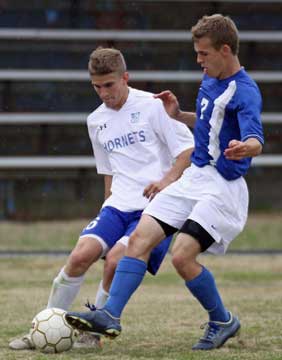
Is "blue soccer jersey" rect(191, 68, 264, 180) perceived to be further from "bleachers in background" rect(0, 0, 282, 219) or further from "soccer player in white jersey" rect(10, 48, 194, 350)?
"bleachers in background" rect(0, 0, 282, 219)

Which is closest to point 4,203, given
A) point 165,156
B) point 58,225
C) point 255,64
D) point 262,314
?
point 58,225

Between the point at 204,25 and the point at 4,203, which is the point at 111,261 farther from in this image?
the point at 4,203

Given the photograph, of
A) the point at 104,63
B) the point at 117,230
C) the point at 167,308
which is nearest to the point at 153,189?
the point at 117,230

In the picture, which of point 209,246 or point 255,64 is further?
point 255,64

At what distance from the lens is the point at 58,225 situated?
46.0 ft

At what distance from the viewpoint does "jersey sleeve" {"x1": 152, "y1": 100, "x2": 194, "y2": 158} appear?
580 centimetres

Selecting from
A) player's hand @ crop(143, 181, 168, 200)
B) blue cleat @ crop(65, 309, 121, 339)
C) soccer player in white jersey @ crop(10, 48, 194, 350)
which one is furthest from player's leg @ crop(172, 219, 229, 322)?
blue cleat @ crop(65, 309, 121, 339)

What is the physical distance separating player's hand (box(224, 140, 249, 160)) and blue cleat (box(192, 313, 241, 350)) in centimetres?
107

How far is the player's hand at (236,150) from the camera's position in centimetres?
485

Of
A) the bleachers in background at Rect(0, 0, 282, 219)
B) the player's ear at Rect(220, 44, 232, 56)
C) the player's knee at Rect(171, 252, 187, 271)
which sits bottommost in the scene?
the bleachers in background at Rect(0, 0, 282, 219)

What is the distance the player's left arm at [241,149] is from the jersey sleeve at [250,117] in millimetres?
87

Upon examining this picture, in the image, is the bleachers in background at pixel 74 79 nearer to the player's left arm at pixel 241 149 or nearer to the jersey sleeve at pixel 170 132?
the jersey sleeve at pixel 170 132

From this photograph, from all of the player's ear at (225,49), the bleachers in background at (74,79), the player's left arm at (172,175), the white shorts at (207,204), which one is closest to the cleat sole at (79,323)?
the white shorts at (207,204)

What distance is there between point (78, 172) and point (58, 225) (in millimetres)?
1071
